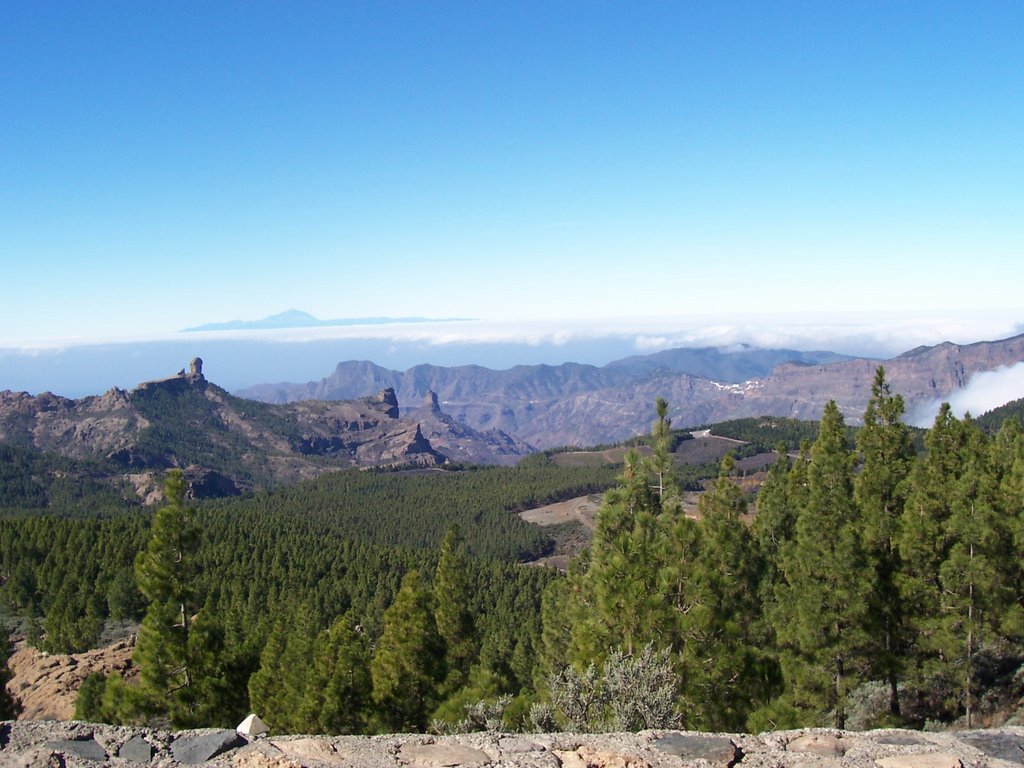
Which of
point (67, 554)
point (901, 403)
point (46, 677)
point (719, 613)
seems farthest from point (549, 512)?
point (719, 613)

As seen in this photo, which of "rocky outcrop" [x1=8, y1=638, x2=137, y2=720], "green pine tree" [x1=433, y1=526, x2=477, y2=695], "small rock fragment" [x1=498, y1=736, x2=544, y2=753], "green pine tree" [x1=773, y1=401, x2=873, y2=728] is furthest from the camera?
"rocky outcrop" [x1=8, y1=638, x2=137, y2=720]

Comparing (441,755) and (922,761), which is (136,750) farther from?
(922,761)

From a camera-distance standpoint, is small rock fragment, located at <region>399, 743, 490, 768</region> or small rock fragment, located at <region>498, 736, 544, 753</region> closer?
small rock fragment, located at <region>399, 743, 490, 768</region>

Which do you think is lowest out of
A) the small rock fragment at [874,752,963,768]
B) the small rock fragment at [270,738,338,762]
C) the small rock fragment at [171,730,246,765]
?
the small rock fragment at [270,738,338,762]

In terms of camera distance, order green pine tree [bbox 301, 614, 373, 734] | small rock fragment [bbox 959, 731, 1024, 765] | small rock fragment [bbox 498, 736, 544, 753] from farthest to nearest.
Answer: green pine tree [bbox 301, 614, 373, 734]
small rock fragment [bbox 498, 736, 544, 753]
small rock fragment [bbox 959, 731, 1024, 765]

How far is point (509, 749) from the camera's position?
9.88 meters

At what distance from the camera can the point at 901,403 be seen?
3453 centimetres

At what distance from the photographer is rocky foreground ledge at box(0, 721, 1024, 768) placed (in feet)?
30.7

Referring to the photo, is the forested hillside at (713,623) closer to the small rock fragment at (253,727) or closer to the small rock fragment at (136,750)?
the small rock fragment at (253,727)

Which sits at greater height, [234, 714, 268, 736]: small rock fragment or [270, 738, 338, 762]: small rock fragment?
[270, 738, 338, 762]: small rock fragment

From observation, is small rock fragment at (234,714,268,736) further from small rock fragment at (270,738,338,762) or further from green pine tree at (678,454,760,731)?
green pine tree at (678,454,760,731)

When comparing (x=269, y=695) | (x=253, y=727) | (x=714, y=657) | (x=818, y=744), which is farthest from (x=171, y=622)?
(x=818, y=744)

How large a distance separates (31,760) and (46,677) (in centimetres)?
5032

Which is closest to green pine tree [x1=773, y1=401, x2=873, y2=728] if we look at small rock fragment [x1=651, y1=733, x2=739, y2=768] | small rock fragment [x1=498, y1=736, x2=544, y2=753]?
small rock fragment [x1=651, y1=733, x2=739, y2=768]
